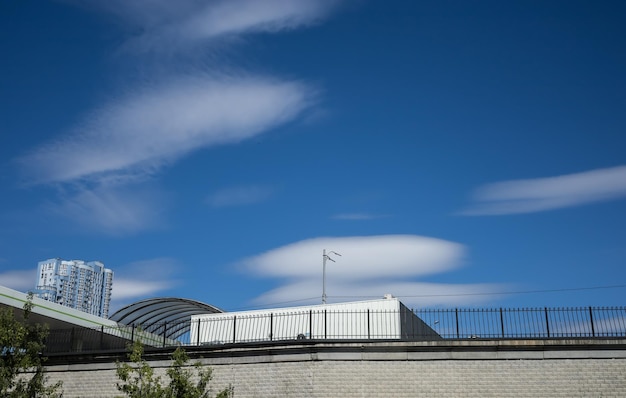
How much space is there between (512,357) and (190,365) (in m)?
12.3

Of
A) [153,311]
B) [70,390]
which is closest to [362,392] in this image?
[70,390]

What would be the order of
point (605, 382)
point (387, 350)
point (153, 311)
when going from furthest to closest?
point (153, 311) < point (387, 350) < point (605, 382)

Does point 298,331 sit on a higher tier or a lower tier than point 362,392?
higher

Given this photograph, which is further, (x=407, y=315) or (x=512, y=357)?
(x=407, y=315)

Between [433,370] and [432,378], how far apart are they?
0.95ft

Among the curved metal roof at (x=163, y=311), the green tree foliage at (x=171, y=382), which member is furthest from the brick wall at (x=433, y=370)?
the curved metal roof at (x=163, y=311)

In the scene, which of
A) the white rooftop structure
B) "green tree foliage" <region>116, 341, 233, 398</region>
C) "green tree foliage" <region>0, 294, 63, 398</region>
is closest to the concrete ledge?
"green tree foliage" <region>116, 341, 233, 398</region>

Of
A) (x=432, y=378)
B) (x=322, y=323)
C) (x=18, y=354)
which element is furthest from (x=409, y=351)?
(x=18, y=354)

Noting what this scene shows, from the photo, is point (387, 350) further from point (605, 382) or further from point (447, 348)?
point (605, 382)

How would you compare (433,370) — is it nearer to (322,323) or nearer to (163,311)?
(322,323)

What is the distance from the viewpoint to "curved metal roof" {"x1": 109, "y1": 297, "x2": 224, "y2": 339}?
38.8m

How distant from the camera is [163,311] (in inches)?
1609

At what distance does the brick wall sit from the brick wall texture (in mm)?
33

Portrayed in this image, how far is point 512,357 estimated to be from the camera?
24.1 m
